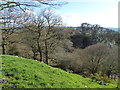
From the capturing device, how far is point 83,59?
84.3 ft

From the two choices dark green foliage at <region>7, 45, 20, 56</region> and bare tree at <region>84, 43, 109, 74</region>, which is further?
dark green foliage at <region>7, 45, 20, 56</region>

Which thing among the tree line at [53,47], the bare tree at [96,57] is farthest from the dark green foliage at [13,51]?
the bare tree at [96,57]

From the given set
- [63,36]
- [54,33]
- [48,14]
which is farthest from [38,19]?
[63,36]

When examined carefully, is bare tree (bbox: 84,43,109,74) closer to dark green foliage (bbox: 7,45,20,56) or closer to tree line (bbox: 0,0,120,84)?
tree line (bbox: 0,0,120,84)

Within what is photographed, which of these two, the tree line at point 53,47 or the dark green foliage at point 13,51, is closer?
the tree line at point 53,47

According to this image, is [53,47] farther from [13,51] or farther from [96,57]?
[96,57]

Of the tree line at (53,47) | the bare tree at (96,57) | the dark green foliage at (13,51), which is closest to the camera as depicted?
the tree line at (53,47)

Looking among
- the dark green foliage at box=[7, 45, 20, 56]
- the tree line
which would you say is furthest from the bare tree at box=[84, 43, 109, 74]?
the dark green foliage at box=[7, 45, 20, 56]

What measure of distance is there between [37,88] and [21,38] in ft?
63.7

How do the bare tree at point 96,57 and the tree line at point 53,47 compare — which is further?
the bare tree at point 96,57

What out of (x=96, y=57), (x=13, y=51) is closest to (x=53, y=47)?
(x=13, y=51)

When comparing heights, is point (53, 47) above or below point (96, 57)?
above

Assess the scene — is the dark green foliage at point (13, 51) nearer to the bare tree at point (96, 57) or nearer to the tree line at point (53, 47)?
the tree line at point (53, 47)

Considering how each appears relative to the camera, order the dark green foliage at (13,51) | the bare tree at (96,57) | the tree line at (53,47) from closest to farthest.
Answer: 1. the tree line at (53,47)
2. the bare tree at (96,57)
3. the dark green foliage at (13,51)
